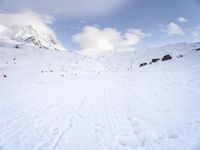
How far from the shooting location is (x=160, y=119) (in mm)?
5824

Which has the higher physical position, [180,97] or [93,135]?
[180,97]

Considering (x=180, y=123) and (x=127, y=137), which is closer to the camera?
(x=127, y=137)

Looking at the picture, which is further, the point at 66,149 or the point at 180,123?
the point at 180,123

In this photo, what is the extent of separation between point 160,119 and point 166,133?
1.04 m

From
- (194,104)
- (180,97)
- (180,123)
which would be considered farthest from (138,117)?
(180,97)

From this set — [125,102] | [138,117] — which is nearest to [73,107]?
Answer: [125,102]

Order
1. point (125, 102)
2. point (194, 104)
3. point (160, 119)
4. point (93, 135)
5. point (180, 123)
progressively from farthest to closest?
1. point (125, 102)
2. point (194, 104)
3. point (160, 119)
4. point (180, 123)
5. point (93, 135)

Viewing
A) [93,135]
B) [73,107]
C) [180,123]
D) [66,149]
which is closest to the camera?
[66,149]

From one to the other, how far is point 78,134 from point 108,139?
95cm

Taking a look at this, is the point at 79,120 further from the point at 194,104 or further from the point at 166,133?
the point at 194,104

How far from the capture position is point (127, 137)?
466 cm

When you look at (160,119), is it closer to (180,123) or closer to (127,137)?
(180,123)

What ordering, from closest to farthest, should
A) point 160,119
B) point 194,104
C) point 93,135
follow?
1. point 93,135
2. point 160,119
3. point 194,104

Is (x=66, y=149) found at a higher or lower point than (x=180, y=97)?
lower
